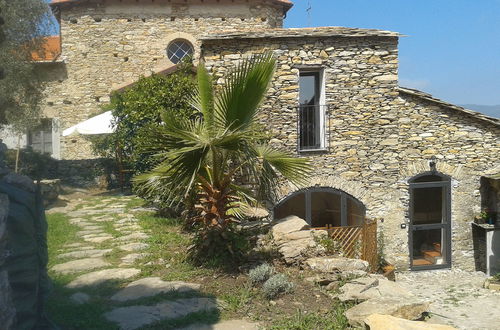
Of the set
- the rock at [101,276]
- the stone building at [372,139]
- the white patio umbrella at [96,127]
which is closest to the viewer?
the rock at [101,276]

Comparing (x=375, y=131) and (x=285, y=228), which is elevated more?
(x=375, y=131)

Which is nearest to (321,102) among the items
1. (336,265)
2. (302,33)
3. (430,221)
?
A: (302,33)

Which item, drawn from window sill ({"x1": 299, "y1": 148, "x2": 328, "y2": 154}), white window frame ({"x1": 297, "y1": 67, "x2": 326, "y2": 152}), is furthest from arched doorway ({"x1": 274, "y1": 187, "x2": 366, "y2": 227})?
white window frame ({"x1": 297, "y1": 67, "x2": 326, "y2": 152})

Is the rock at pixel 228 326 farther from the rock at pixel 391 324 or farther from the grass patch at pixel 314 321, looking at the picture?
the rock at pixel 391 324

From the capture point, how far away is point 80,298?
486 cm

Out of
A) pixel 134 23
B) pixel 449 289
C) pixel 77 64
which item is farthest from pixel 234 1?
pixel 449 289

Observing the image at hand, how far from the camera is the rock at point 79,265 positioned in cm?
590

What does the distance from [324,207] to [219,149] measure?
5.72m

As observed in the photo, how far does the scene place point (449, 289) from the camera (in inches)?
370

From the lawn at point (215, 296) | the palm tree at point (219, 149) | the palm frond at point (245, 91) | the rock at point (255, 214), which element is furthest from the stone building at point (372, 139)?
the lawn at point (215, 296)

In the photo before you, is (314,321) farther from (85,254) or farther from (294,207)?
(294,207)

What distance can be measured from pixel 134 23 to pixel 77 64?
2.65 metres

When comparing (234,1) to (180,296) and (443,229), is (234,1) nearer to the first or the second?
(443,229)

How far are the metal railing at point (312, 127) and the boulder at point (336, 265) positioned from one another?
152 inches
